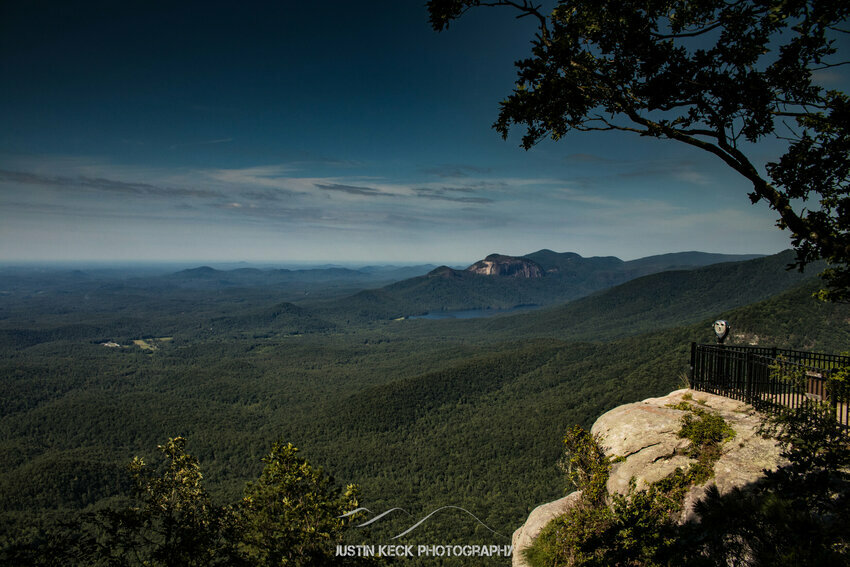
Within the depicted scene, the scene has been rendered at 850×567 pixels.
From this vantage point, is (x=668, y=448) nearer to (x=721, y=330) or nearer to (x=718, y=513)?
(x=721, y=330)

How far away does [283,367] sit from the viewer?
16300 cm

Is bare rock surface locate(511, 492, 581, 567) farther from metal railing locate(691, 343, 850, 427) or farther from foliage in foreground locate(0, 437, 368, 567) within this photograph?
foliage in foreground locate(0, 437, 368, 567)

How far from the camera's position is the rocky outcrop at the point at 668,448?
10.4 m

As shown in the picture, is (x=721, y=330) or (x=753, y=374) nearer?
(x=753, y=374)

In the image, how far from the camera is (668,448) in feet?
41.1

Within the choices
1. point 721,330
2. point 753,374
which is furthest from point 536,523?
point 721,330

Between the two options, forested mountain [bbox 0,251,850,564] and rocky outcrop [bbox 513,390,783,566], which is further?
forested mountain [bbox 0,251,850,564]

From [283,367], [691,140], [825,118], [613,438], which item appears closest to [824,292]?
[825,118]

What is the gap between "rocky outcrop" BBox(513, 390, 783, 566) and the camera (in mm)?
10430

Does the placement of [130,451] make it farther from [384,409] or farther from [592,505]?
[592,505]

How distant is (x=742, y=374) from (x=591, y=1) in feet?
43.1

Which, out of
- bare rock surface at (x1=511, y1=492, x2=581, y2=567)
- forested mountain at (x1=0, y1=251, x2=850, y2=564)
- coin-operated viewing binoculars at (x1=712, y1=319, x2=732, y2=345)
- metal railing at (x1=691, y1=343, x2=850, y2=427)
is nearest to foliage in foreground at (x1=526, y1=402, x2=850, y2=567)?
bare rock surface at (x1=511, y1=492, x2=581, y2=567)

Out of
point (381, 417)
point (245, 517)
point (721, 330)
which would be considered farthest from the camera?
point (381, 417)

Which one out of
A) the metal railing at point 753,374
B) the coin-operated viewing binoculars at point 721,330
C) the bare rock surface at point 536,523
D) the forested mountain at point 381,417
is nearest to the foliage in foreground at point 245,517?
the forested mountain at point 381,417
